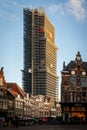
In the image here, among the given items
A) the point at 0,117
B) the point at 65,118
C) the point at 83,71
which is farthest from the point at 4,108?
the point at 83,71

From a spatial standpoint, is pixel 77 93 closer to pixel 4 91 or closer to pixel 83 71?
pixel 83 71

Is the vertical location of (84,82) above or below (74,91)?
above

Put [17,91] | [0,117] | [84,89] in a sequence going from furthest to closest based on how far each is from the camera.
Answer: [17,91]
[84,89]
[0,117]

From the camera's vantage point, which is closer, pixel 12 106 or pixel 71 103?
pixel 71 103

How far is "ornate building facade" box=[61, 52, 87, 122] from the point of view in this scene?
345 feet

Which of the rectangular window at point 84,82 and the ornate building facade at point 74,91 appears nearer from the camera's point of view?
the ornate building facade at point 74,91

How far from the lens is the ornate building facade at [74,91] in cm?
10525

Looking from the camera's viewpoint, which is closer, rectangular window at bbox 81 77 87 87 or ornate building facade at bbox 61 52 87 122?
ornate building facade at bbox 61 52 87 122

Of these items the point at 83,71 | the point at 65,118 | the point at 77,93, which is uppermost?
the point at 83,71

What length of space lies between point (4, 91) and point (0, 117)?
870 centimetres

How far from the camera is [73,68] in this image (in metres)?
110

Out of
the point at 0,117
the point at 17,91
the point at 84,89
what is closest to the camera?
the point at 0,117

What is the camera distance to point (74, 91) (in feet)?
353

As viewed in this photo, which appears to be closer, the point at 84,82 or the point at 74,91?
the point at 74,91
